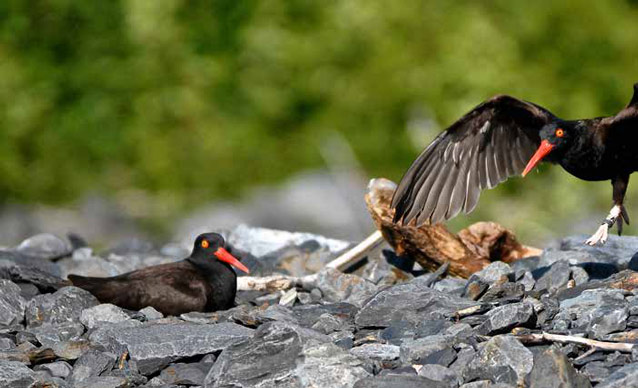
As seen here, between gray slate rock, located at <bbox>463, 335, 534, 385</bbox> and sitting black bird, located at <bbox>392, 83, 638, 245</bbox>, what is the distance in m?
1.83

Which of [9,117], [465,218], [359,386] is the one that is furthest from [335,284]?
[9,117]

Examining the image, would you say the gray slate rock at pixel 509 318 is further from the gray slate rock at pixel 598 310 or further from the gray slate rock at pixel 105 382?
the gray slate rock at pixel 105 382

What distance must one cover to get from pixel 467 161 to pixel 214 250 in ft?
5.65

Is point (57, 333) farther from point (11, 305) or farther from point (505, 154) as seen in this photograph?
point (505, 154)

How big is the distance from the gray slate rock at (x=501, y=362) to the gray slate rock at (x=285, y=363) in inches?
19.1

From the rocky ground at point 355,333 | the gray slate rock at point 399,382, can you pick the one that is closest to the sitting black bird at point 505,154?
the rocky ground at point 355,333

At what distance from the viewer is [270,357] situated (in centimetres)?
524

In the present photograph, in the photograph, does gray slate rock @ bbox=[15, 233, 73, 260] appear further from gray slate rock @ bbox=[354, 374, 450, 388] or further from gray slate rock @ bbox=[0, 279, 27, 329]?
gray slate rock @ bbox=[354, 374, 450, 388]

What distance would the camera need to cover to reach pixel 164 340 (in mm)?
5570

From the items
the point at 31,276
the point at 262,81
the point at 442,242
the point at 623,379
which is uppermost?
the point at 262,81

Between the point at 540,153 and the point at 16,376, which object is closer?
the point at 16,376

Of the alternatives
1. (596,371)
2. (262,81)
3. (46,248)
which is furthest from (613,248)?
(262,81)

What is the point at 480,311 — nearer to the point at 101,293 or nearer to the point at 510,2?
the point at 101,293

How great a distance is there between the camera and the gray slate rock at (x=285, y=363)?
5.05 meters
